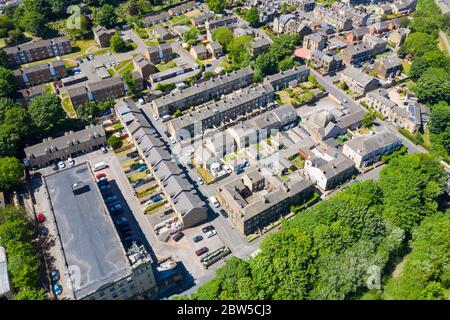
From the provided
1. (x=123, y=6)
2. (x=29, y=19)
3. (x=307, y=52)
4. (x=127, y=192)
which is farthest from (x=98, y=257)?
(x=123, y=6)

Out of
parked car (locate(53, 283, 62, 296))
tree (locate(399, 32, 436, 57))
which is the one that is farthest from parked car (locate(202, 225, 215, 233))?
tree (locate(399, 32, 436, 57))

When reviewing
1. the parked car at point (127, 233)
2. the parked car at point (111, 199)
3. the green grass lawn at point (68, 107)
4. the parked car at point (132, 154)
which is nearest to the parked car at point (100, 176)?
the parked car at point (111, 199)

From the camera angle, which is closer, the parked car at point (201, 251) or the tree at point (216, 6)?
the parked car at point (201, 251)

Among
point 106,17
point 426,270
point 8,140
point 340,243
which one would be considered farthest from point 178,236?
point 106,17

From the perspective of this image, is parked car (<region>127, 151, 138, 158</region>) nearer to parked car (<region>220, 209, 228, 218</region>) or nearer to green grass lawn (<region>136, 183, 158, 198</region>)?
green grass lawn (<region>136, 183, 158, 198</region>)

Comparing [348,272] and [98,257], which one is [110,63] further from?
[348,272]

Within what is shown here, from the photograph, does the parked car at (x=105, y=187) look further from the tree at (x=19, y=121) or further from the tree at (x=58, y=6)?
the tree at (x=58, y=6)
